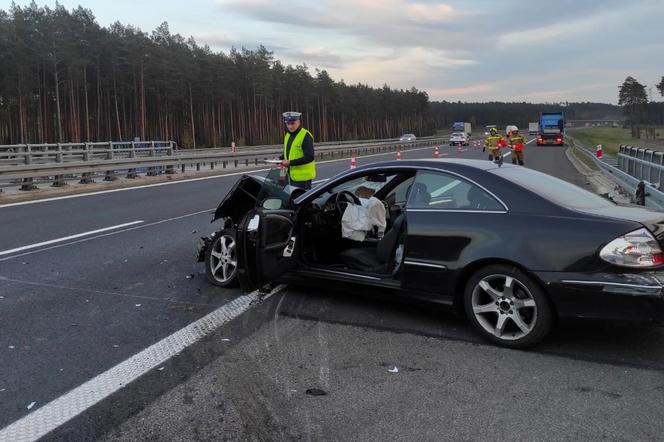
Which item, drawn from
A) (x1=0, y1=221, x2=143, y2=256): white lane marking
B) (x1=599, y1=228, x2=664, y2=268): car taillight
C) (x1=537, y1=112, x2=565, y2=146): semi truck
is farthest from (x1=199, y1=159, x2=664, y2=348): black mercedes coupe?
(x1=537, y1=112, x2=565, y2=146): semi truck

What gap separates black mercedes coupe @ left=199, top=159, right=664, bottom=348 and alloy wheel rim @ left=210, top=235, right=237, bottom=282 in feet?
0.04

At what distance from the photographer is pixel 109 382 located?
354 centimetres

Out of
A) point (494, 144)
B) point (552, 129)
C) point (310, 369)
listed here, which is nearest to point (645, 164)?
point (494, 144)

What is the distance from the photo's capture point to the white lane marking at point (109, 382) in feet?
9.84

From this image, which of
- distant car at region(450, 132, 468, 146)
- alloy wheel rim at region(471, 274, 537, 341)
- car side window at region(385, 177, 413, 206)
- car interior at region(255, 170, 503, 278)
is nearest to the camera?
alloy wheel rim at region(471, 274, 537, 341)

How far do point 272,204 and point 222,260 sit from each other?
0.87 metres

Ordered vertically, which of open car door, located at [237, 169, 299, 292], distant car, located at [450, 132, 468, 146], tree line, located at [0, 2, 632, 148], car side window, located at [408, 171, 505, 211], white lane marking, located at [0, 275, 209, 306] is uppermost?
tree line, located at [0, 2, 632, 148]

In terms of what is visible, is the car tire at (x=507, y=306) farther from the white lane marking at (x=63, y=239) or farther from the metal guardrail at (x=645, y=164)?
the metal guardrail at (x=645, y=164)

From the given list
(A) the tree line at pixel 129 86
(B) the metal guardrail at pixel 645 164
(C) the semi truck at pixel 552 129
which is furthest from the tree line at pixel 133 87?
(B) the metal guardrail at pixel 645 164

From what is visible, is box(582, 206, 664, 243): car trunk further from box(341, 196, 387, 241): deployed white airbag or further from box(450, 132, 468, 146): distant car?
box(450, 132, 468, 146): distant car

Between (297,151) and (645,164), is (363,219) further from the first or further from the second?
(645,164)

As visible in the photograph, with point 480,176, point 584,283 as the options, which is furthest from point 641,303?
point 480,176

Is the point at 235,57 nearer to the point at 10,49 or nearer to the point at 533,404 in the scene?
the point at 10,49

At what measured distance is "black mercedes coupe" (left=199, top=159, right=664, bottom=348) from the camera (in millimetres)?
3697
